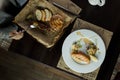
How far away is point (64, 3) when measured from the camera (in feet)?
3.88

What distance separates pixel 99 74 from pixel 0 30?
0.48 meters

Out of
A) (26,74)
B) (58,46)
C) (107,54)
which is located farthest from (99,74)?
(26,74)

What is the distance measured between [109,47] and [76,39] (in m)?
0.15

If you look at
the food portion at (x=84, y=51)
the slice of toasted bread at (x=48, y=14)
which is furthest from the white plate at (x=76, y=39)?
the slice of toasted bread at (x=48, y=14)

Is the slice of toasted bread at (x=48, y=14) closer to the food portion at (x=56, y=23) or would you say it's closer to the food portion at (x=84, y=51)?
the food portion at (x=56, y=23)

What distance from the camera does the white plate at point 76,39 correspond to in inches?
43.3

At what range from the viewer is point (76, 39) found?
1135mm

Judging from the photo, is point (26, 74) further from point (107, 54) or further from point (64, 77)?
point (107, 54)

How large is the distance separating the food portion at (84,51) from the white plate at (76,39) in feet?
0.04

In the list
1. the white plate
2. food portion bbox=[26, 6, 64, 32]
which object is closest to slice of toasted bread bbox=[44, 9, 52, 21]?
food portion bbox=[26, 6, 64, 32]

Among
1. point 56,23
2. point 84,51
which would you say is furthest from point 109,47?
point 56,23

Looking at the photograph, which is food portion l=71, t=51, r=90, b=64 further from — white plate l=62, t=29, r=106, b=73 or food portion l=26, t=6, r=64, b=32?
food portion l=26, t=6, r=64, b=32

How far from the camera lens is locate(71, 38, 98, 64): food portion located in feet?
3.61

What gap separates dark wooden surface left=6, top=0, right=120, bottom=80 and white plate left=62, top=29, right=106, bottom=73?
0.03 m
